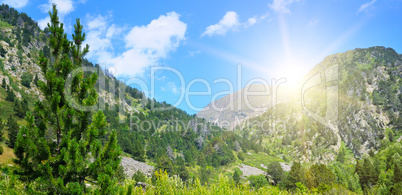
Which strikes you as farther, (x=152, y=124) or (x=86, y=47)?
→ (x=152, y=124)

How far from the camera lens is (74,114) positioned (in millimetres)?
10031

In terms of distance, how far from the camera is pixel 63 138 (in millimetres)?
9516

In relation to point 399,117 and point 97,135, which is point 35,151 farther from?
point 399,117

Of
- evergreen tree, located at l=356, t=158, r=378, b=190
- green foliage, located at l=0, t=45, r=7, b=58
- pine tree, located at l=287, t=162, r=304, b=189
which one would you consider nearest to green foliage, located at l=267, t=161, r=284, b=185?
pine tree, located at l=287, t=162, r=304, b=189

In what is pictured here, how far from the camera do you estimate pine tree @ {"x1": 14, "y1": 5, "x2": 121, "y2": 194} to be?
8.95m

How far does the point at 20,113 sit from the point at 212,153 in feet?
307

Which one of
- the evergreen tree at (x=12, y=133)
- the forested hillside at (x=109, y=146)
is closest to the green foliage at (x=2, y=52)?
the forested hillside at (x=109, y=146)

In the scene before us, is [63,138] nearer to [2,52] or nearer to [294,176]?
[294,176]

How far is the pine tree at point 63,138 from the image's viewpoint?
8945 mm

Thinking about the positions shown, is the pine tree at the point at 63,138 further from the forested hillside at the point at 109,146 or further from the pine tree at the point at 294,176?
the pine tree at the point at 294,176

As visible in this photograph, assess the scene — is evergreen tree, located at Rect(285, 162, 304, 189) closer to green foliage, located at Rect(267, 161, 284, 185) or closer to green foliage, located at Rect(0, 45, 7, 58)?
green foliage, located at Rect(267, 161, 284, 185)

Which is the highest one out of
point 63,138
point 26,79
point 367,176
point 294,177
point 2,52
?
point 2,52

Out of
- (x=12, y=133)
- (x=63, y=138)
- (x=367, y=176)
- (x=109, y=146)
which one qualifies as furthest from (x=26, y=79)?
(x=367, y=176)

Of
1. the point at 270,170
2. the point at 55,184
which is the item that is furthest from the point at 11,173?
the point at 270,170
